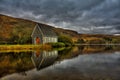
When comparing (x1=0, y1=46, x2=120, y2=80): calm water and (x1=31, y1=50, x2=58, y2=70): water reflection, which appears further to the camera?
(x1=31, y1=50, x2=58, y2=70): water reflection

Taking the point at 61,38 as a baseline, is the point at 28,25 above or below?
above

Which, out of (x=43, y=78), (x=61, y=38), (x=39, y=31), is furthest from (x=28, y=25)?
(x=43, y=78)

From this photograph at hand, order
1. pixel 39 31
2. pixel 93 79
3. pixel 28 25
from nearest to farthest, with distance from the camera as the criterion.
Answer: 1. pixel 93 79
2. pixel 39 31
3. pixel 28 25

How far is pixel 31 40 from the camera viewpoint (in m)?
63.3

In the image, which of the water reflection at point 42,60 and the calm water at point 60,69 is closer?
the calm water at point 60,69

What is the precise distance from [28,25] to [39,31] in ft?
431

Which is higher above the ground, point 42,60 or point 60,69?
point 42,60

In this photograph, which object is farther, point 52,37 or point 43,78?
point 52,37

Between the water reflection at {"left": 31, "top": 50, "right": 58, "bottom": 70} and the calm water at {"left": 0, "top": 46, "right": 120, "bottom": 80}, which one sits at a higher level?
the water reflection at {"left": 31, "top": 50, "right": 58, "bottom": 70}

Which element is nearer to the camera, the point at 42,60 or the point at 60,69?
the point at 60,69

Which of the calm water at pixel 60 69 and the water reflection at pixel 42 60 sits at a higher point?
the water reflection at pixel 42 60

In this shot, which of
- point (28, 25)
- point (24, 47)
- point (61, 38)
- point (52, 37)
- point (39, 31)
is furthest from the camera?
point (28, 25)

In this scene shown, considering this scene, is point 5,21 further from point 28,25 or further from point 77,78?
point 77,78

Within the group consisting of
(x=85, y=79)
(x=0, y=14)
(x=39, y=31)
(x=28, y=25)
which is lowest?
(x=85, y=79)
